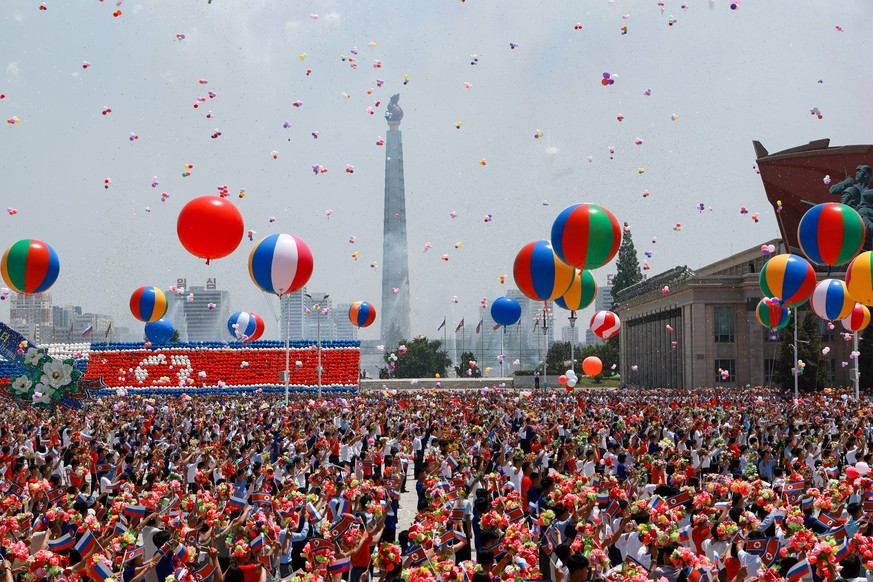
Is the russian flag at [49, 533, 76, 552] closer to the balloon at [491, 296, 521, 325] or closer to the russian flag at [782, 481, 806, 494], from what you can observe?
the russian flag at [782, 481, 806, 494]

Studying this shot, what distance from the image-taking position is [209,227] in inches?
809

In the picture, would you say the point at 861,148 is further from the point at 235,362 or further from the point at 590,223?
the point at 590,223

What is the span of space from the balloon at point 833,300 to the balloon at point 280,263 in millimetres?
16769

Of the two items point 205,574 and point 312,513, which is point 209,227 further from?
point 205,574

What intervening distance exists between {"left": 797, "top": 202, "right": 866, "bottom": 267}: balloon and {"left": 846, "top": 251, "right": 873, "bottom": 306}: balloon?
0.42 meters

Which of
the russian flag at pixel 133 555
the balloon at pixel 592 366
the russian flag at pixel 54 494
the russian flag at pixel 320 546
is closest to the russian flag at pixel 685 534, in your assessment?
the russian flag at pixel 320 546

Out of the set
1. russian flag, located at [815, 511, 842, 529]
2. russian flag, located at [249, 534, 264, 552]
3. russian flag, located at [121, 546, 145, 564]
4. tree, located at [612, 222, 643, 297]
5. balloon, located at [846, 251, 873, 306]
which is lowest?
russian flag, located at [121, 546, 145, 564]

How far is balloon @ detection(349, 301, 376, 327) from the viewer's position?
4903 centimetres

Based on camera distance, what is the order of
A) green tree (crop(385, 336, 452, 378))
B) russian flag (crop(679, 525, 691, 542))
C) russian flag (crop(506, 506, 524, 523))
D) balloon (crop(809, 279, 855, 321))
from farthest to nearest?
green tree (crop(385, 336, 452, 378)), balloon (crop(809, 279, 855, 321)), russian flag (crop(506, 506, 524, 523)), russian flag (crop(679, 525, 691, 542))

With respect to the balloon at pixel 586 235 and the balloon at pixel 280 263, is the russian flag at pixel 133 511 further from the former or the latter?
the balloon at pixel 280 263

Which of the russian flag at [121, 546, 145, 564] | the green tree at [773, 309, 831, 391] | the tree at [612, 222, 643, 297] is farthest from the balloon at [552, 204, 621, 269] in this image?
the tree at [612, 222, 643, 297]

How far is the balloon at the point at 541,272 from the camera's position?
25484mm

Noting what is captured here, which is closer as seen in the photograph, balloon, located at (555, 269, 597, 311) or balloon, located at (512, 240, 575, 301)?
balloon, located at (512, 240, 575, 301)

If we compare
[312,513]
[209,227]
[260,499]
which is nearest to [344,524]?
[312,513]
